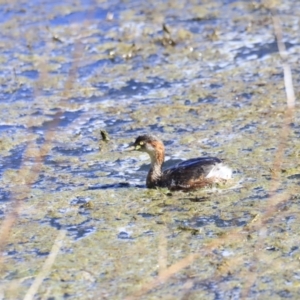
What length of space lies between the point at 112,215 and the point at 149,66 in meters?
4.10

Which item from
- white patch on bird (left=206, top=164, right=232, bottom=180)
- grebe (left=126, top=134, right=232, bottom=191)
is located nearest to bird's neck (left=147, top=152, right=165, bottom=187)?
grebe (left=126, top=134, right=232, bottom=191)

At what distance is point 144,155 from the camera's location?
24.9ft

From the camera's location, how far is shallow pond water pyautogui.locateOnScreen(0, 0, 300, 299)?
5.10m

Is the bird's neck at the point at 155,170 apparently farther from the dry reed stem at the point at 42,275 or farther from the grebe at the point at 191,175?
the dry reed stem at the point at 42,275

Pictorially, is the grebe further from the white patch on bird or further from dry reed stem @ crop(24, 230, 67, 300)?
dry reed stem @ crop(24, 230, 67, 300)

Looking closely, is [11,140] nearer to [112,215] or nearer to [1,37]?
[112,215]

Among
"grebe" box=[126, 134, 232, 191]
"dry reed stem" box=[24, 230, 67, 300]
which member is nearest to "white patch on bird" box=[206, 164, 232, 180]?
"grebe" box=[126, 134, 232, 191]

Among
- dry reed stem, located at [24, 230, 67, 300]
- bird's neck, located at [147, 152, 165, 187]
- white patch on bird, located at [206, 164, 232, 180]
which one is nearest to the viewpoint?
dry reed stem, located at [24, 230, 67, 300]

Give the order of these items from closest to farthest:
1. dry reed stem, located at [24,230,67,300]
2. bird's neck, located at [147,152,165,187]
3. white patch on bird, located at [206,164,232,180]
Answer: dry reed stem, located at [24,230,67,300] < white patch on bird, located at [206,164,232,180] < bird's neck, located at [147,152,165,187]

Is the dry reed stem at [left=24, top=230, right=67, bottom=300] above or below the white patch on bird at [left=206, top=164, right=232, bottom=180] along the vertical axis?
below

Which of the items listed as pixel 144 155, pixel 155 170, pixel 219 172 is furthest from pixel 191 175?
pixel 144 155

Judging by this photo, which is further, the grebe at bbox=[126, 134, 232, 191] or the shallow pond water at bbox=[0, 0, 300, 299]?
the grebe at bbox=[126, 134, 232, 191]

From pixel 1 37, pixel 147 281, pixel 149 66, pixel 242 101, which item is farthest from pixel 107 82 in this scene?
pixel 147 281

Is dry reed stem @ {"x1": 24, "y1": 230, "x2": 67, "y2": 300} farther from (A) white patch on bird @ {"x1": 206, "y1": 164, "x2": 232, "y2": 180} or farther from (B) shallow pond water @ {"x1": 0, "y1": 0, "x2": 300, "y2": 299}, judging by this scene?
(A) white patch on bird @ {"x1": 206, "y1": 164, "x2": 232, "y2": 180}
